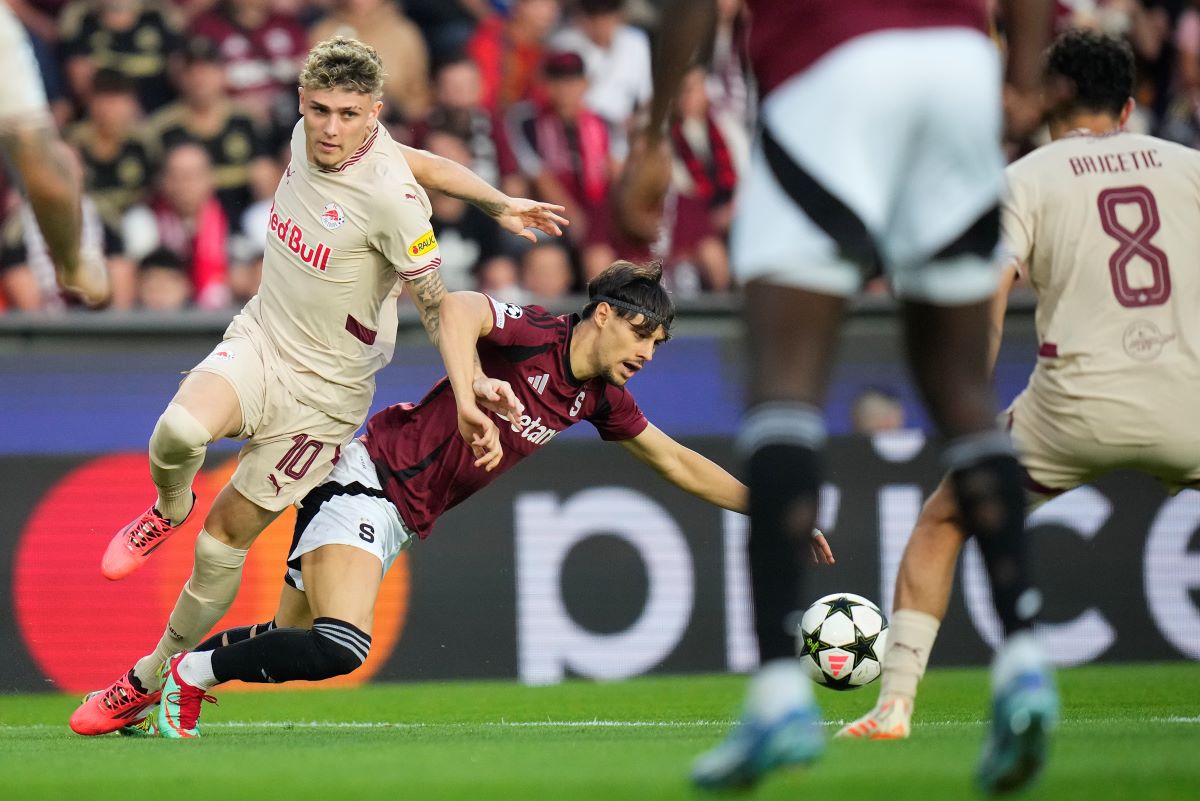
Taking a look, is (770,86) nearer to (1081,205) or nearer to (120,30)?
(1081,205)

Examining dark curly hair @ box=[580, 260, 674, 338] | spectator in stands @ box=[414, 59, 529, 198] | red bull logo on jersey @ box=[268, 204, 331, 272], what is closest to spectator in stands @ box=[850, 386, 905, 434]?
spectator in stands @ box=[414, 59, 529, 198]

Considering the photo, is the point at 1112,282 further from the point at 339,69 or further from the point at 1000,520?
the point at 339,69

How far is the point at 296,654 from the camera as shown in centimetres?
585

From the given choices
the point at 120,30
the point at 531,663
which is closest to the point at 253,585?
the point at 531,663

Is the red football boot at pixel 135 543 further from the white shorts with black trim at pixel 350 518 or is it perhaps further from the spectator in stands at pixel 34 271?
the spectator in stands at pixel 34 271

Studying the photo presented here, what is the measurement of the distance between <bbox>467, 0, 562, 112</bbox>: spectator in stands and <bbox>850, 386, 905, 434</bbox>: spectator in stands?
3949 millimetres

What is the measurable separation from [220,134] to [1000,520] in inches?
347

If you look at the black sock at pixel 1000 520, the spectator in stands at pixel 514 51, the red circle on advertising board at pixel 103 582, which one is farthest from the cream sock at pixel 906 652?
the spectator in stands at pixel 514 51

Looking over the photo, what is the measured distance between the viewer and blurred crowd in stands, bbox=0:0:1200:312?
35.5 ft

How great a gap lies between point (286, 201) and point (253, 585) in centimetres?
330

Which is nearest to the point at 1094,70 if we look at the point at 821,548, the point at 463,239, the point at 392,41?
the point at 821,548

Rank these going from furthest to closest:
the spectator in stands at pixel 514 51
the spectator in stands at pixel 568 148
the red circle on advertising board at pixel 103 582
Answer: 1. the spectator in stands at pixel 514 51
2. the spectator in stands at pixel 568 148
3. the red circle on advertising board at pixel 103 582

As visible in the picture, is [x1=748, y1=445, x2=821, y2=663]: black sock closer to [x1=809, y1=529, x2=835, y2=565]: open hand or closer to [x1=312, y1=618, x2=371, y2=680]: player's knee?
[x1=809, y1=529, x2=835, y2=565]: open hand

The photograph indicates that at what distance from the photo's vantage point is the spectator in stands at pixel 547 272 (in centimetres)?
1066
